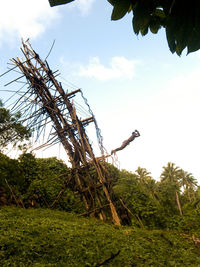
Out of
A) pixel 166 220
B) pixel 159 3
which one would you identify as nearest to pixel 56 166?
pixel 166 220

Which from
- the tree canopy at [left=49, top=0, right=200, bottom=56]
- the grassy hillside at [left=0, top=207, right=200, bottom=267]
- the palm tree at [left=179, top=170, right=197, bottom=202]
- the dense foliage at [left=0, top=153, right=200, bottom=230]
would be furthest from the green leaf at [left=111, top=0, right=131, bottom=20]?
the palm tree at [left=179, top=170, right=197, bottom=202]

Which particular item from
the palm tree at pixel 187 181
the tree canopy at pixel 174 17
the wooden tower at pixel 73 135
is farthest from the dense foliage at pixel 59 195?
the palm tree at pixel 187 181

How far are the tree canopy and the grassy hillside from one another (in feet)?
15.9

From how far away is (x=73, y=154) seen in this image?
406 inches

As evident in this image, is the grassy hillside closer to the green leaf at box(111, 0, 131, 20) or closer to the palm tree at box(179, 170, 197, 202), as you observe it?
the green leaf at box(111, 0, 131, 20)

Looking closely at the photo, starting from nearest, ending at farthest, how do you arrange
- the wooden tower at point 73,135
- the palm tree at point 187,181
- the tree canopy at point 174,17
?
1. the tree canopy at point 174,17
2. the wooden tower at point 73,135
3. the palm tree at point 187,181

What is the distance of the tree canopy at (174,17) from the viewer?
0.75m

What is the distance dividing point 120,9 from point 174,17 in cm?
21

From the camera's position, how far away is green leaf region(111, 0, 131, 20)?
78cm

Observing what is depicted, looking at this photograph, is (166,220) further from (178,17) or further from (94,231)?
(178,17)

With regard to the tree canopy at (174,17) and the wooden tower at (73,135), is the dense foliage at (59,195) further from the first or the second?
the tree canopy at (174,17)

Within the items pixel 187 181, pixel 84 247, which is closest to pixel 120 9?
pixel 84 247

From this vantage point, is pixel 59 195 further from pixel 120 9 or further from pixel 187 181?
pixel 187 181

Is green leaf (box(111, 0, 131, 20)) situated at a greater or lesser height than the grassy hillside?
greater
